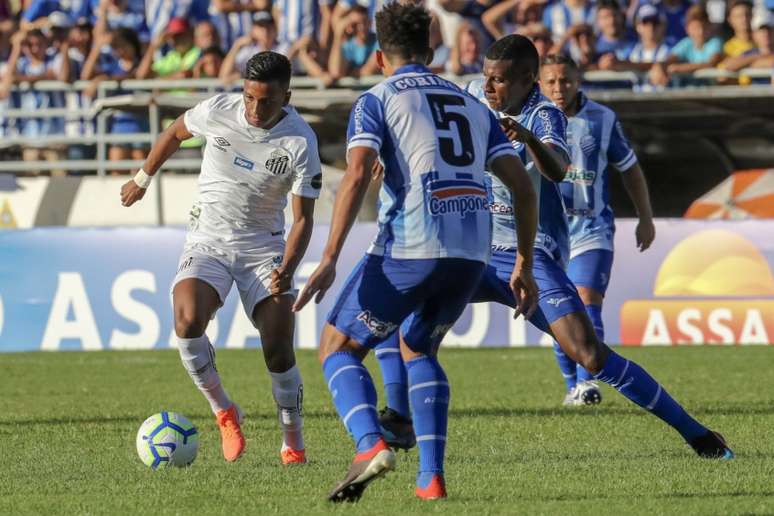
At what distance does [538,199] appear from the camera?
869 centimetres

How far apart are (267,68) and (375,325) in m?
2.08

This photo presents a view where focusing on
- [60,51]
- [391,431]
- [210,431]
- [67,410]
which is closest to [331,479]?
[391,431]

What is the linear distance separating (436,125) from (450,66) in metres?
11.7

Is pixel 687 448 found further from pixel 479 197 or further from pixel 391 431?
pixel 479 197

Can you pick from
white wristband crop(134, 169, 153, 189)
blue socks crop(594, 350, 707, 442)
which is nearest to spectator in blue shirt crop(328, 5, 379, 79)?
white wristband crop(134, 169, 153, 189)

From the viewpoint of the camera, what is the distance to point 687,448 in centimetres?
858

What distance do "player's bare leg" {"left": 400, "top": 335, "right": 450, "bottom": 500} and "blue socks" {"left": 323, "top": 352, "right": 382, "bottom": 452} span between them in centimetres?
22

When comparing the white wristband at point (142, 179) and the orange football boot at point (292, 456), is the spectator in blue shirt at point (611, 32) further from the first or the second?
the orange football boot at point (292, 456)

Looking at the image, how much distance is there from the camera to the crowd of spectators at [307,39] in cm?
1803

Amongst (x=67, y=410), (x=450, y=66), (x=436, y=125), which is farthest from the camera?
(x=450, y=66)

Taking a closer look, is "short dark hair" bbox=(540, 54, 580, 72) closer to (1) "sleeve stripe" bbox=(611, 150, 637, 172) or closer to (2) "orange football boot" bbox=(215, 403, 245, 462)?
(1) "sleeve stripe" bbox=(611, 150, 637, 172)

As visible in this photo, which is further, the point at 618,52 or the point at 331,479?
the point at 618,52

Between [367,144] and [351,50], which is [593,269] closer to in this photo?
[367,144]

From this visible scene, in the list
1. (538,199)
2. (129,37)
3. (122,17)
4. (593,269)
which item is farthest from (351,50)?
(538,199)
